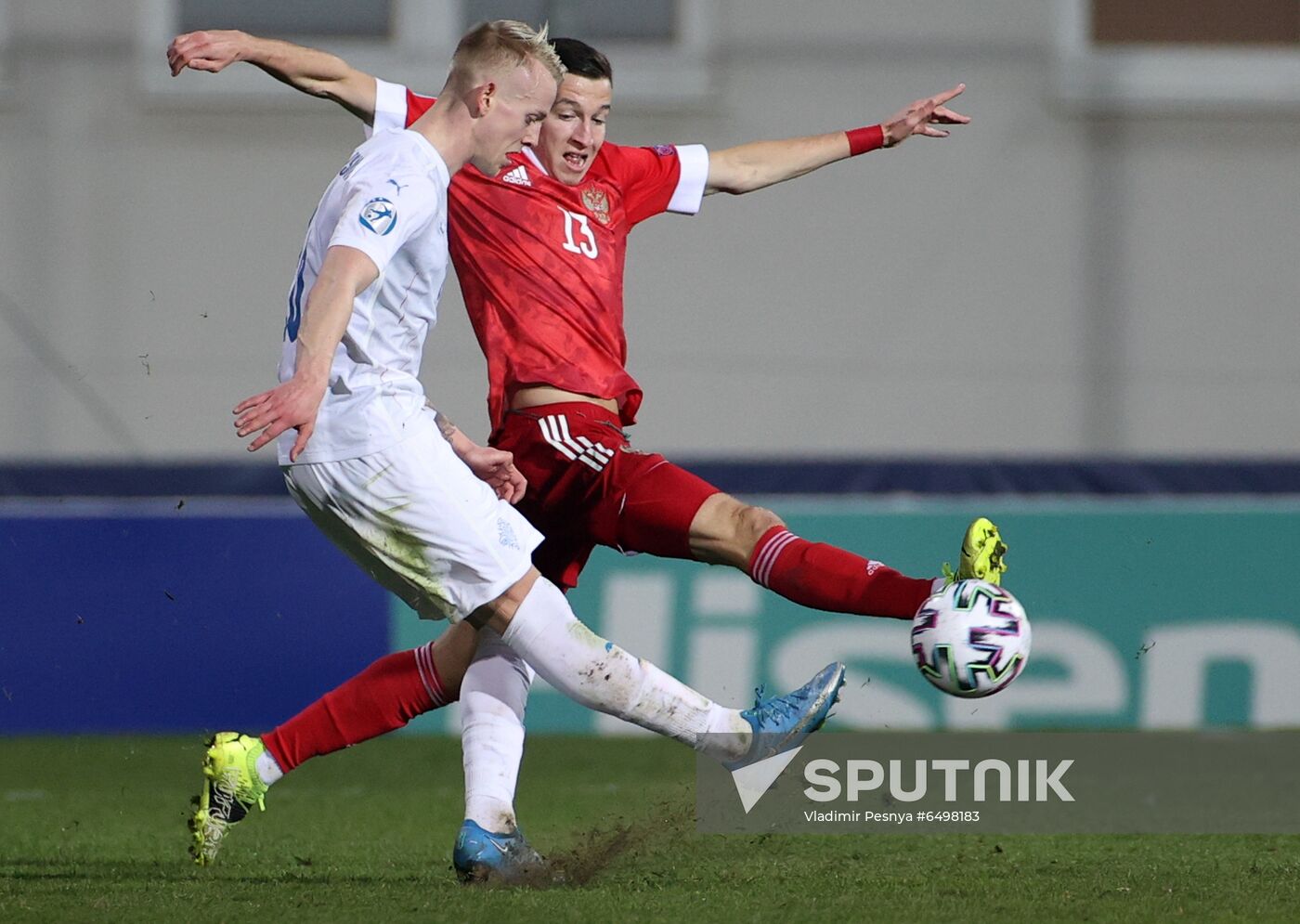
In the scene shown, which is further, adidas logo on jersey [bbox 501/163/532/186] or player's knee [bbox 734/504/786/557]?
adidas logo on jersey [bbox 501/163/532/186]

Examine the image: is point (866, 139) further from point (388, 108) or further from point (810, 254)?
point (810, 254)

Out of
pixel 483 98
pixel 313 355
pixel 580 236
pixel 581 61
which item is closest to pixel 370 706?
pixel 580 236

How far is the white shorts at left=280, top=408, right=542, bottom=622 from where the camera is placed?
3.57m

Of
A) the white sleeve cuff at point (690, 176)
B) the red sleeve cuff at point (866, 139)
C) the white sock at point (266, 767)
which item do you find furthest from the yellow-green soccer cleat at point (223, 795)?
the red sleeve cuff at point (866, 139)

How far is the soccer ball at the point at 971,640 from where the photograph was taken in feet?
12.3

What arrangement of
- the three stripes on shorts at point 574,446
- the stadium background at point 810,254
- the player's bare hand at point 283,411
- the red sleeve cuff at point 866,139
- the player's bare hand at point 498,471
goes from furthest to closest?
the stadium background at point 810,254 < the red sleeve cuff at point 866,139 < the three stripes on shorts at point 574,446 < the player's bare hand at point 498,471 < the player's bare hand at point 283,411

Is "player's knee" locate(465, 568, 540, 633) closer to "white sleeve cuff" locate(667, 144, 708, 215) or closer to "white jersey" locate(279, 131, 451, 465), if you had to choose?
"white jersey" locate(279, 131, 451, 465)

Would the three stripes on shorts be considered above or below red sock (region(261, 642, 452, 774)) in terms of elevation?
above

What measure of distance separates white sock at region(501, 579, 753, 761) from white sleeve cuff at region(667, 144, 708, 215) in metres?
1.37

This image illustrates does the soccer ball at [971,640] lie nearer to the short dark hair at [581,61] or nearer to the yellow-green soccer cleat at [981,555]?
the yellow-green soccer cleat at [981,555]

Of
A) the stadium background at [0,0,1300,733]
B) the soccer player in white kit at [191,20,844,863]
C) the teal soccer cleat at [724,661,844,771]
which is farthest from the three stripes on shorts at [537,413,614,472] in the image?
the stadium background at [0,0,1300,733]

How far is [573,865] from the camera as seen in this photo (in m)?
4.00

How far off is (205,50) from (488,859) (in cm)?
179

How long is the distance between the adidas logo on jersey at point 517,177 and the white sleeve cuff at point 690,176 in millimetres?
404
